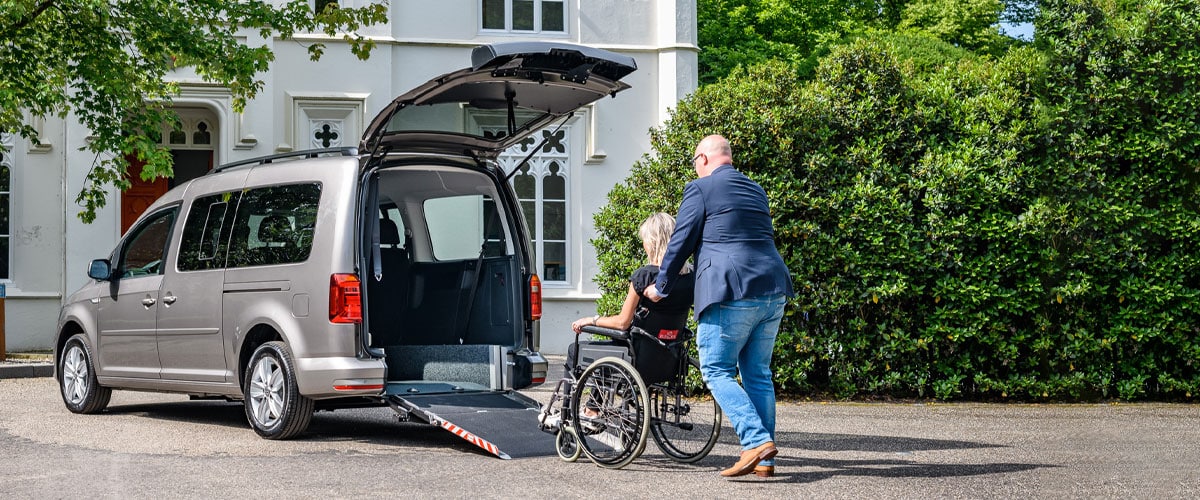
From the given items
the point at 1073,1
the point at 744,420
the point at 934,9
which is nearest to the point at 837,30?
the point at 934,9

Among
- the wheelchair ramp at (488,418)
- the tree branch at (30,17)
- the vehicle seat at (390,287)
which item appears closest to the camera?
the wheelchair ramp at (488,418)

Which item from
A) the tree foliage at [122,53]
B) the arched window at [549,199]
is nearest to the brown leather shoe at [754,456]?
the tree foliage at [122,53]

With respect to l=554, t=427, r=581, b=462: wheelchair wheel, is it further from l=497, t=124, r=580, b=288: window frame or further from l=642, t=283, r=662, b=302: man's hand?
l=497, t=124, r=580, b=288: window frame

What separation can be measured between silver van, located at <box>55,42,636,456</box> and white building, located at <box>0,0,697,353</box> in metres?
8.25

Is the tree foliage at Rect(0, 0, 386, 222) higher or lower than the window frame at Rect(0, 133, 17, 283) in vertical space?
higher

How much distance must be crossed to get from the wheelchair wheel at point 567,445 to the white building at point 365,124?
37.3ft

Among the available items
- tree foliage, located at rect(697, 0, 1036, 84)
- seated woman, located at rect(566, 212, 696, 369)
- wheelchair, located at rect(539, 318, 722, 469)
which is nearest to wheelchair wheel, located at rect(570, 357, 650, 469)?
wheelchair, located at rect(539, 318, 722, 469)

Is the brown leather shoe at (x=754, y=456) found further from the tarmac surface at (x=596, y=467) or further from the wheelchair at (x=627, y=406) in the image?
the wheelchair at (x=627, y=406)

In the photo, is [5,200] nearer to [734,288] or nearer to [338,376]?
[338,376]

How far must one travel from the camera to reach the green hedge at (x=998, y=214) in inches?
454

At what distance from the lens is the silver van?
8172mm

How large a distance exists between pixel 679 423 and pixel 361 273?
2.30 meters

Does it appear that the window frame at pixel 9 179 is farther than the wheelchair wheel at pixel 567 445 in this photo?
Yes

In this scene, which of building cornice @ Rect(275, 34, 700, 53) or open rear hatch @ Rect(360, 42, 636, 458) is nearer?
open rear hatch @ Rect(360, 42, 636, 458)
